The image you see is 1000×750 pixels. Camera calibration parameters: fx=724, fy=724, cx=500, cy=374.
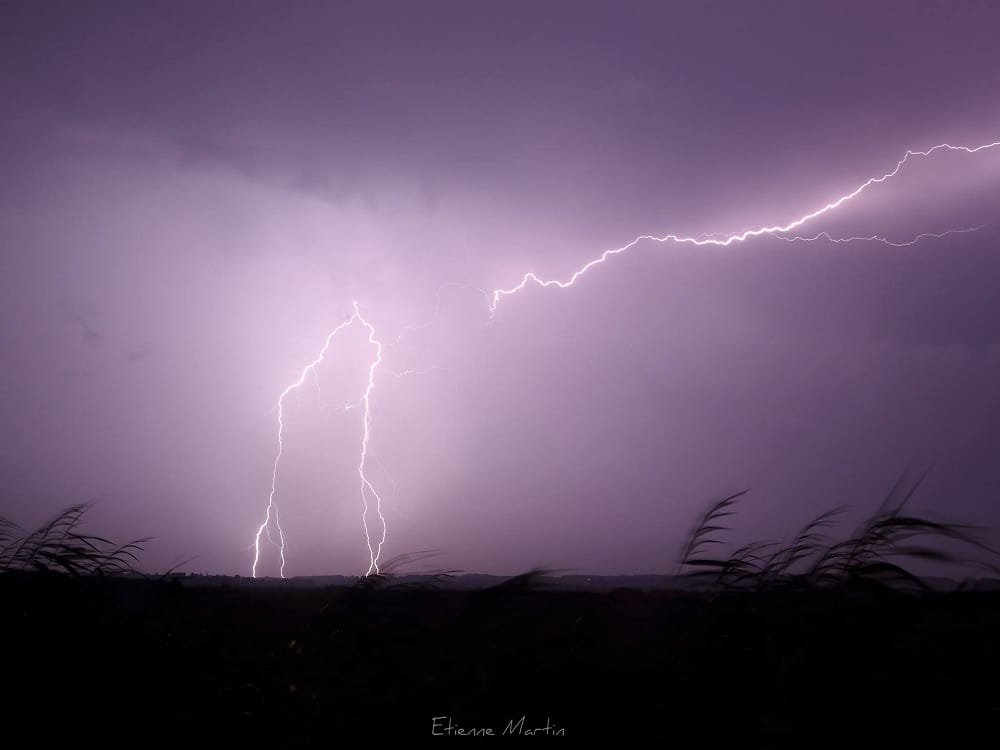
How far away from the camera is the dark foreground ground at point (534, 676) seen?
2.65 meters

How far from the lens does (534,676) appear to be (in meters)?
3.27

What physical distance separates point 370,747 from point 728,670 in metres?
1.58

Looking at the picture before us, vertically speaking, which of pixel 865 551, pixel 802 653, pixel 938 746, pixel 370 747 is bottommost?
pixel 370 747

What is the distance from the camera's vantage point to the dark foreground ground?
8.69 feet

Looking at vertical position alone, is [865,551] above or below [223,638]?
above

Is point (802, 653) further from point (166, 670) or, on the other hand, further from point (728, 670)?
point (166, 670)

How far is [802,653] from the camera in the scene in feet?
9.29

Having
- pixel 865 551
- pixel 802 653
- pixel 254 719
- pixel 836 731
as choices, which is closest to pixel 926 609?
pixel 865 551

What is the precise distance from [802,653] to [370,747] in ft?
5.89

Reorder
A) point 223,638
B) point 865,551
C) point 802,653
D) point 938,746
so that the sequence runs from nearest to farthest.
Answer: point 938,746 < point 802,653 < point 865,551 < point 223,638

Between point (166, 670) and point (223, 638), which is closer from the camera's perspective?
point (166, 670)

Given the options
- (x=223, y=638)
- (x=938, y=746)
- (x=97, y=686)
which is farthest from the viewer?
(x=223, y=638)

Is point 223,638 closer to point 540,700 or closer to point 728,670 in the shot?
point 540,700

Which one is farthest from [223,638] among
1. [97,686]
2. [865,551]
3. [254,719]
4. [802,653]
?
[865,551]
